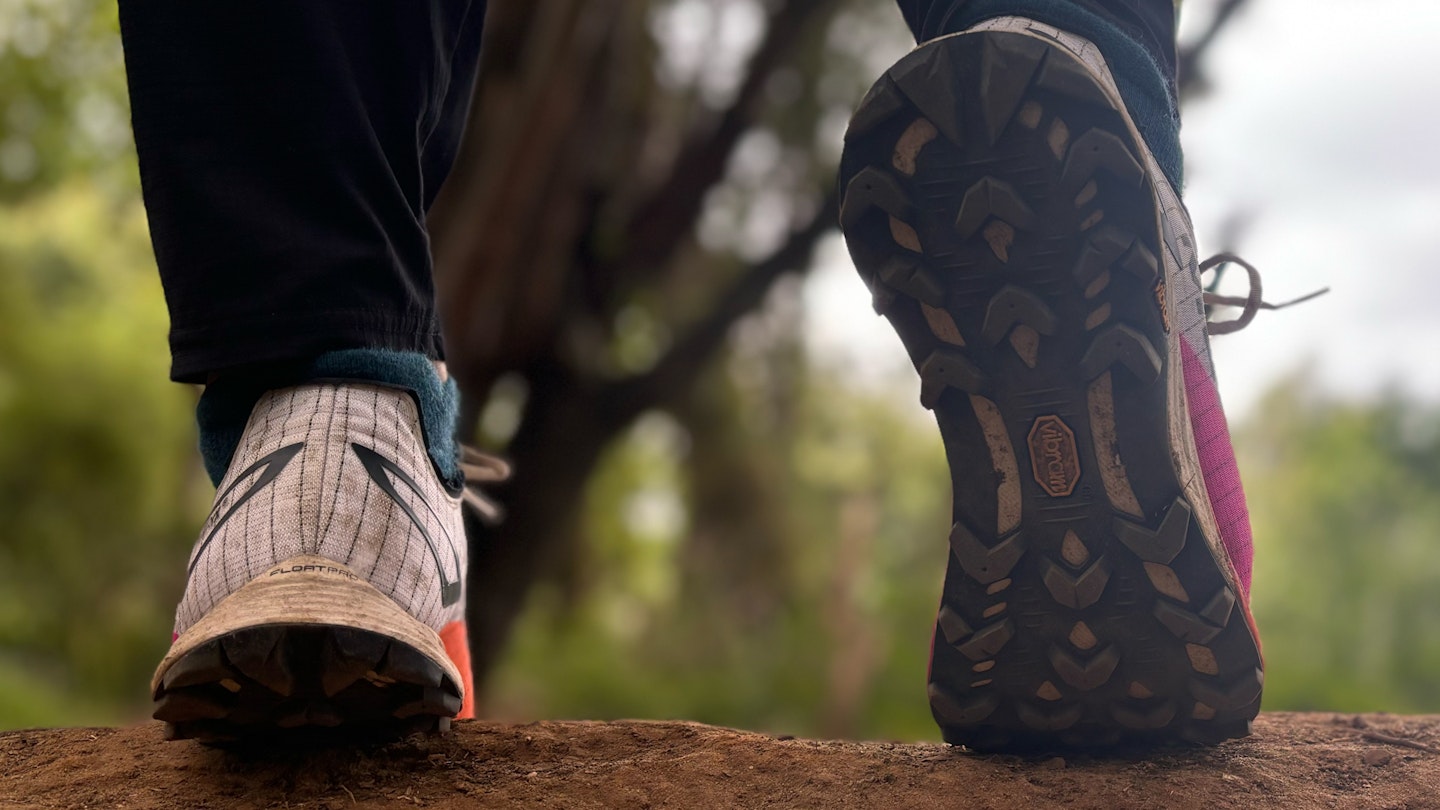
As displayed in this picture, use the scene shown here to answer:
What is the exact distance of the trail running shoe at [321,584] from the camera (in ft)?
2.57

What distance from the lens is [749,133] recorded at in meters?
5.23

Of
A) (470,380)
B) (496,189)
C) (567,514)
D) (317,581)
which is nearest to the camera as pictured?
(317,581)

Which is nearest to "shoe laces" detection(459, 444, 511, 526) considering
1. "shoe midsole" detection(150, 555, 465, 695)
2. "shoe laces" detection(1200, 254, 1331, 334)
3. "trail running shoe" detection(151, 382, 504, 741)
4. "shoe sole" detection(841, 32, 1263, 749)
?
"trail running shoe" detection(151, 382, 504, 741)

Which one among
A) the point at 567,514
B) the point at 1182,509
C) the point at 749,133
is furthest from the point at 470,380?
the point at 1182,509

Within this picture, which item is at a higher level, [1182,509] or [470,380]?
[470,380]

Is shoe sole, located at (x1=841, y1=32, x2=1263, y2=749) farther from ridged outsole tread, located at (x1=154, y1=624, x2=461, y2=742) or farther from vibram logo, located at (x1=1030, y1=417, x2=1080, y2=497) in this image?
ridged outsole tread, located at (x1=154, y1=624, x2=461, y2=742)

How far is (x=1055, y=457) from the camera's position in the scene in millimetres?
975

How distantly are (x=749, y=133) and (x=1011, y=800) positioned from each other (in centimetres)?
459

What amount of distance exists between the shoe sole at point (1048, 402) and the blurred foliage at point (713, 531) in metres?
4.58

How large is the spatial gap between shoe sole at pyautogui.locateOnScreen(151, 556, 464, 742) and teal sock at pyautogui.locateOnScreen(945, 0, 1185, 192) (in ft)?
2.38

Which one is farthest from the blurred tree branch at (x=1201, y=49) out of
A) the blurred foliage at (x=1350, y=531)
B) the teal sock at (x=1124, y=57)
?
the blurred foliage at (x=1350, y=531)

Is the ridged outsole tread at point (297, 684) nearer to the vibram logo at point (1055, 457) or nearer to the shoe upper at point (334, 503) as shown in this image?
the shoe upper at point (334, 503)

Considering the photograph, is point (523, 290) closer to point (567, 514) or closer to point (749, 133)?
point (567, 514)

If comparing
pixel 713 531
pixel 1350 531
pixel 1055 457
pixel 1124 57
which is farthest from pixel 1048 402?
pixel 1350 531
